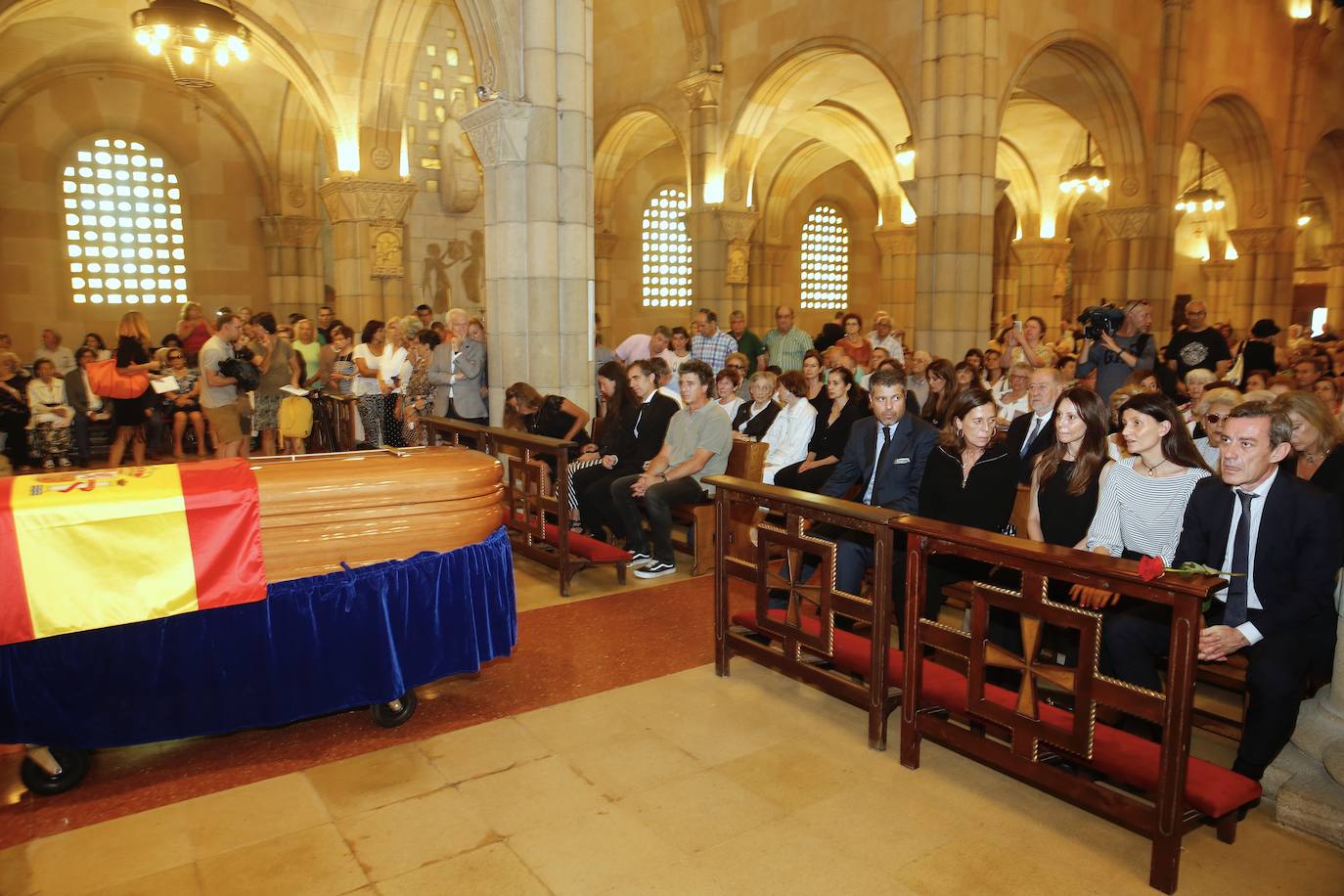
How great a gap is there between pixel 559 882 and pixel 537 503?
336 centimetres

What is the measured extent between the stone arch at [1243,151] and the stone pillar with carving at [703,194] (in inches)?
342

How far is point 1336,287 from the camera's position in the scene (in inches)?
792

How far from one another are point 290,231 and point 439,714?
1498 centimetres

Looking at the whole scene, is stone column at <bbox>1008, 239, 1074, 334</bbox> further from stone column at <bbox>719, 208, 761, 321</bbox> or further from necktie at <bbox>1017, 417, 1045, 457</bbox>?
necktie at <bbox>1017, 417, 1045, 457</bbox>

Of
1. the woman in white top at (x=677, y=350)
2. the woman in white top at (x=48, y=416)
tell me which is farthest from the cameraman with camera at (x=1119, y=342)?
the woman in white top at (x=48, y=416)

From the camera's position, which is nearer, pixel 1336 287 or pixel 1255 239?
pixel 1255 239

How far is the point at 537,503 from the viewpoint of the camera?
5.91 m

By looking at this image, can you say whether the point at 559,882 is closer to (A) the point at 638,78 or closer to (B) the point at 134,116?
(A) the point at 638,78

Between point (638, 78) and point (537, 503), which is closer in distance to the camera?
point (537, 503)

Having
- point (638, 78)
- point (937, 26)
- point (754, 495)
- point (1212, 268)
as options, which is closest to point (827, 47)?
point (937, 26)

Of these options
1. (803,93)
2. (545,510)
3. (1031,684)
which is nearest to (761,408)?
(545,510)

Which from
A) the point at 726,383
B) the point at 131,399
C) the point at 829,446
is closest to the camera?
the point at 829,446

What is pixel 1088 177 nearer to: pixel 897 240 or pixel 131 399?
pixel 897 240

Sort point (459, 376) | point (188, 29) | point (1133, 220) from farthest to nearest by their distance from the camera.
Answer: point (1133, 220) → point (188, 29) → point (459, 376)
